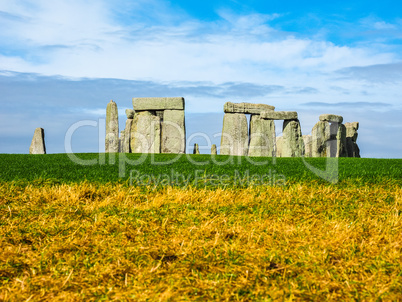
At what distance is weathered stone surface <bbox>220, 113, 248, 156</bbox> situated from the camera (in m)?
16.7

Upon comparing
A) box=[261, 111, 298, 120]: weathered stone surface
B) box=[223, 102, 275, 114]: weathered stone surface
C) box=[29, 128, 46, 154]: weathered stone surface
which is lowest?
box=[29, 128, 46, 154]: weathered stone surface

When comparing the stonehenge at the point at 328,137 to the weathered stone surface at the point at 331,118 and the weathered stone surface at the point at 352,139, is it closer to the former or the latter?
the weathered stone surface at the point at 331,118

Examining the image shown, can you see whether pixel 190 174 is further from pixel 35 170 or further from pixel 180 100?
pixel 180 100

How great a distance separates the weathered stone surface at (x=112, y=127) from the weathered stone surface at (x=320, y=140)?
9053 millimetres

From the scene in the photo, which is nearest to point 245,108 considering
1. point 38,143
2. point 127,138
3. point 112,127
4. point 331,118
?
point 331,118

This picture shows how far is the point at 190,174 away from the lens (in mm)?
7871

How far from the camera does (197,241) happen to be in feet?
13.9

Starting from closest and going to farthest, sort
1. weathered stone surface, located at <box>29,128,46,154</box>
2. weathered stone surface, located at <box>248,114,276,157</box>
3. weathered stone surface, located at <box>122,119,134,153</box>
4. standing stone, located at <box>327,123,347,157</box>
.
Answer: weathered stone surface, located at <box>248,114,276,157</box> → weathered stone surface, located at <box>29,128,46,154</box> → weathered stone surface, located at <box>122,119,134,153</box> → standing stone, located at <box>327,123,347,157</box>

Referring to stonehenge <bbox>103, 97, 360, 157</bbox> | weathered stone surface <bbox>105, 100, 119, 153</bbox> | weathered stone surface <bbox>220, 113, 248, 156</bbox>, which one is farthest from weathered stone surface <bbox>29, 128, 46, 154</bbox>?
weathered stone surface <bbox>220, 113, 248, 156</bbox>

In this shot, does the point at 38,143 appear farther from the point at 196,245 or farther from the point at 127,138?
the point at 196,245

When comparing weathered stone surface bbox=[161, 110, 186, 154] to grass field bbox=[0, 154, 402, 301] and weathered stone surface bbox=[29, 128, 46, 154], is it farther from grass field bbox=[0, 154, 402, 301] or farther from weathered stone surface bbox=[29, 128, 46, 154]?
grass field bbox=[0, 154, 402, 301]

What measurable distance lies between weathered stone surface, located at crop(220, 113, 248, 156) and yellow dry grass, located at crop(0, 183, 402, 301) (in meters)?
10.3

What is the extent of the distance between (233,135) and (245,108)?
1.27 meters

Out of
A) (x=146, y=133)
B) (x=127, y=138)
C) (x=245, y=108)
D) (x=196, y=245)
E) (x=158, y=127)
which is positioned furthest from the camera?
(x=127, y=138)
